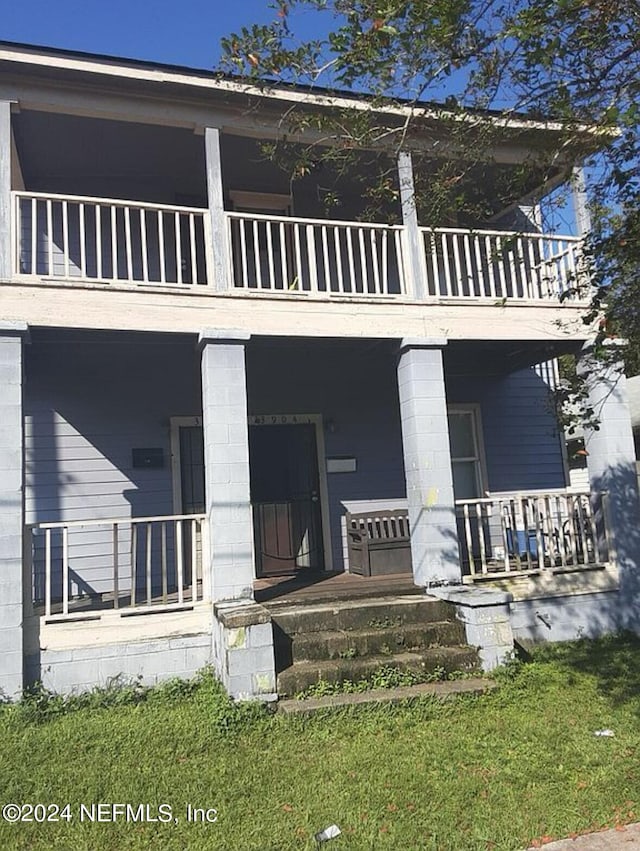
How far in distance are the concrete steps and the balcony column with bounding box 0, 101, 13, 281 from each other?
392 cm

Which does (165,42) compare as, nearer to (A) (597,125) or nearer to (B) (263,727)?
(A) (597,125)

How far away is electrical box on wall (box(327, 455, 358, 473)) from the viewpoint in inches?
339

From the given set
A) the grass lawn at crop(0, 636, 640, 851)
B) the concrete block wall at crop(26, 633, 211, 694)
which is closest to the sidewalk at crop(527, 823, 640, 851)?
the grass lawn at crop(0, 636, 640, 851)

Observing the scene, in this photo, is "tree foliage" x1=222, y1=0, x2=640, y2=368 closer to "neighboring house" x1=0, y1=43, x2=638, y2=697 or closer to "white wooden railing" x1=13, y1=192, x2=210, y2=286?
"neighboring house" x1=0, y1=43, x2=638, y2=697

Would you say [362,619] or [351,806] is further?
[362,619]

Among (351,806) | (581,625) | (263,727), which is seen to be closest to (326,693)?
(263,727)

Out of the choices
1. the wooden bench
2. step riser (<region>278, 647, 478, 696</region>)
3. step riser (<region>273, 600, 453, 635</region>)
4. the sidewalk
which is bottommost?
the sidewalk

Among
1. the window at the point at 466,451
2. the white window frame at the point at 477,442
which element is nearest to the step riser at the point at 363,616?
the window at the point at 466,451

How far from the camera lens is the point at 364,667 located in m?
5.35

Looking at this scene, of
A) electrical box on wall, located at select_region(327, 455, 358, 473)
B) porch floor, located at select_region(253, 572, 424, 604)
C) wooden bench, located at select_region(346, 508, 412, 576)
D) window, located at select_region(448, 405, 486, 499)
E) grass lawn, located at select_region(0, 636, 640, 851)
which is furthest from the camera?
window, located at select_region(448, 405, 486, 499)

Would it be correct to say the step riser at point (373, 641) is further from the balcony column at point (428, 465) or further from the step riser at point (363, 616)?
the balcony column at point (428, 465)

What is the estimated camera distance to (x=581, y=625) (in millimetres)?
6938

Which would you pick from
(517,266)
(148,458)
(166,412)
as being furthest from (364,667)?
(517,266)

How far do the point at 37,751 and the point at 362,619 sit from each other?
2.80m
